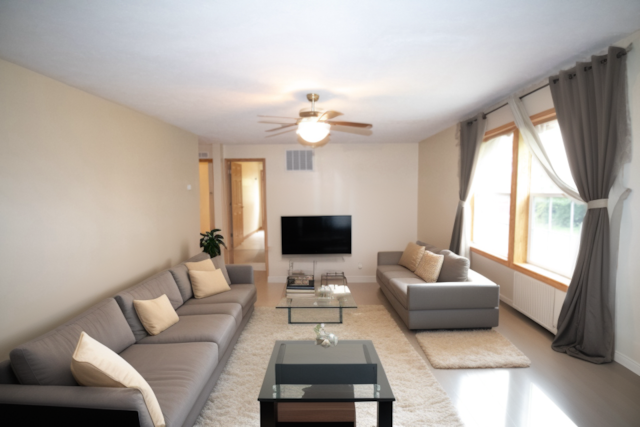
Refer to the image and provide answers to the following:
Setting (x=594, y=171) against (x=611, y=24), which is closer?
(x=611, y=24)

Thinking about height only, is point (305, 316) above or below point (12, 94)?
below

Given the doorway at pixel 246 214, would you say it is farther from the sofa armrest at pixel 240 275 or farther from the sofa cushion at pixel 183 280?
the sofa cushion at pixel 183 280

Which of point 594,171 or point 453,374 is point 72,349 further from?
point 594,171

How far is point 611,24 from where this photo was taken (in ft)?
7.76

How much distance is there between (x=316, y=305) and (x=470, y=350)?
177cm

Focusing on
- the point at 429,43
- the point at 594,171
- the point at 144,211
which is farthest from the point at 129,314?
the point at 594,171

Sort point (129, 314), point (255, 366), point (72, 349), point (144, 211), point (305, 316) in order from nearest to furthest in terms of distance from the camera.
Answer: point (72, 349), point (129, 314), point (255, 366), point (144, 211), point (305, 316)

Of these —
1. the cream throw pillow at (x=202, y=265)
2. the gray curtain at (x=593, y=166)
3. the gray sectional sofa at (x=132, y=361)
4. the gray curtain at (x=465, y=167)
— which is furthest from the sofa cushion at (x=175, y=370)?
the gray curtain at (x=465, y=167)

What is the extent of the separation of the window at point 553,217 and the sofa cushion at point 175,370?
363cm

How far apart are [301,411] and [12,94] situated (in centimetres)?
307

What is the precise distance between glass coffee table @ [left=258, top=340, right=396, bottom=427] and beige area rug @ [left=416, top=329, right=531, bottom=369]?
962 millimetres

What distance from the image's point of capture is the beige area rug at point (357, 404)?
2518mm

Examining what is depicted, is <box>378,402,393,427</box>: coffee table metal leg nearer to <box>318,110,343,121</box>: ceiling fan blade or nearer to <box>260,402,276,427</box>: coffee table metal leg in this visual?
<box>260,402,276,427</box>: coffee table metal leg

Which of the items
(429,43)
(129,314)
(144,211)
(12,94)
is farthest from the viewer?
(144,211)
